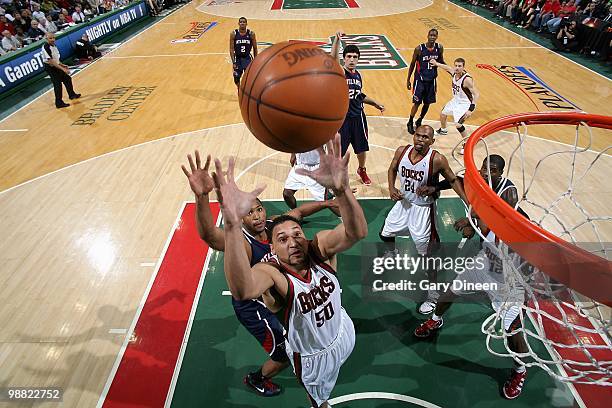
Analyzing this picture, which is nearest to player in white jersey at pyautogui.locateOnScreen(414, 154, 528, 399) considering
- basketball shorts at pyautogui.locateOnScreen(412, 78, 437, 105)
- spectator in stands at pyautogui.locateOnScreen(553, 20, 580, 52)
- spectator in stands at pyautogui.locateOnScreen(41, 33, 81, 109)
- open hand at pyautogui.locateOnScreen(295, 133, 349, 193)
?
open hand at pyautogui.locateOnScreen(295, 133, 349, 193)

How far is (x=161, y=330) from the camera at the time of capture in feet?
12.2

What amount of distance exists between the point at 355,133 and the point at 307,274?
3.46 metres

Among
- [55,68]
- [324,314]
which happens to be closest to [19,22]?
[55,68]

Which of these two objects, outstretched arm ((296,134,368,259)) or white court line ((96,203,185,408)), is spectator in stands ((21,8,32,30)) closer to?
white court line ((96,203,185,408))

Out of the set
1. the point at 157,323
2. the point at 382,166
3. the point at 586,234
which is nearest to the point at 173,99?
the point at 382,166

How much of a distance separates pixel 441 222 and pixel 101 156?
5520 mm

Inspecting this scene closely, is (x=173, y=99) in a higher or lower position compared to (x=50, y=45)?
lower

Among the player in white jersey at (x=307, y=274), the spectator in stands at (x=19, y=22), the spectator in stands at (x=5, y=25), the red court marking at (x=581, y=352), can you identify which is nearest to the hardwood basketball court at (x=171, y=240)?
the red court marking at (x=581, y=352)

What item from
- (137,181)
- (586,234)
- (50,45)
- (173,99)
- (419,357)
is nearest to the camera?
(419,357)

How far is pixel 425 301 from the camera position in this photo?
12.5 feet

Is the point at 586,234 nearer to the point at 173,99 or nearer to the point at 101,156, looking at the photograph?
the point at 101,156

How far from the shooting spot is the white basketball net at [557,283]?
2344 mm

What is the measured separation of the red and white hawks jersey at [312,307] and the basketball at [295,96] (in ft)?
2.13

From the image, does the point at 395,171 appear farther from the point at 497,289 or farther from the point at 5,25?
the point at 5,25
